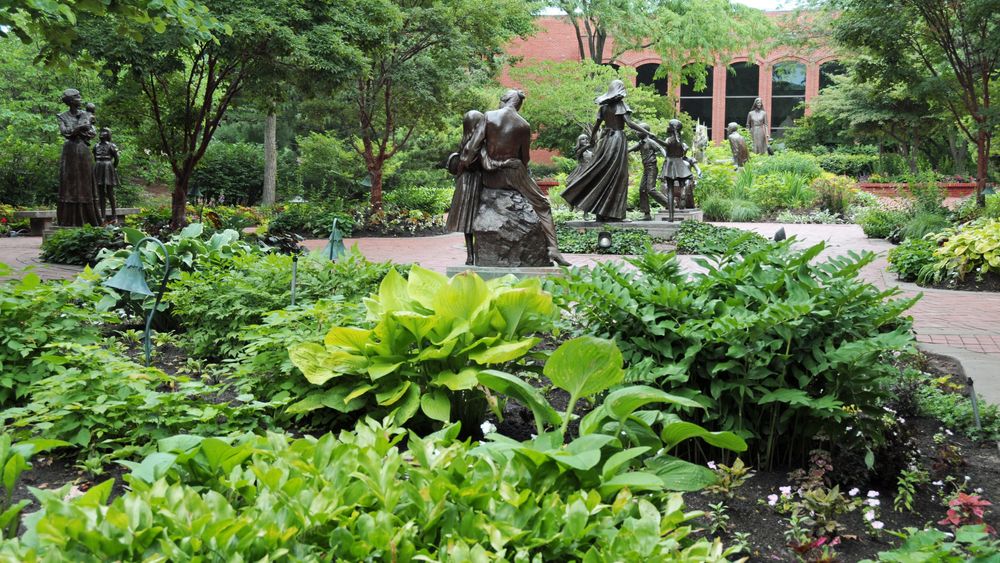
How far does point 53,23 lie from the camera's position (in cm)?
747

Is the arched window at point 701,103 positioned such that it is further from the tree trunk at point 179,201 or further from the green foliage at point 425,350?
the green foliage at point 425,350

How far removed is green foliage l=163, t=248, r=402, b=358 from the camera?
5.82 metres

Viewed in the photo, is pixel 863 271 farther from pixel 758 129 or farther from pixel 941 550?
pixel 758 129

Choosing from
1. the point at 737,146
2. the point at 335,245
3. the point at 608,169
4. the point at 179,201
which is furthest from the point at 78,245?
the point at 737,146

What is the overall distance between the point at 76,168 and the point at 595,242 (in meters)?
9.20

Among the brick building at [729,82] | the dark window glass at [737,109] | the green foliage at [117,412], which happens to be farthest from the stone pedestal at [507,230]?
the dark window glass at [737,109]

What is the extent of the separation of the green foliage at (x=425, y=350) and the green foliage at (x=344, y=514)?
1.13 m

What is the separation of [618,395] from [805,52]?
153 ft

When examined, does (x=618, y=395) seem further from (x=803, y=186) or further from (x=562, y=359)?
(x=803, y=186)

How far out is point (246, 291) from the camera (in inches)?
236

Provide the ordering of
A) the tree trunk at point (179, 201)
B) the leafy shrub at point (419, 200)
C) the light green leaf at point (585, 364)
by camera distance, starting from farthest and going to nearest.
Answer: the leafy shrub at point (419, 200) → the tree trunk at point (179, 201) → the light green leaf at point (585, 364)

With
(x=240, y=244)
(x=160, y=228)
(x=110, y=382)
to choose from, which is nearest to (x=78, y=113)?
(x=160, y=228)

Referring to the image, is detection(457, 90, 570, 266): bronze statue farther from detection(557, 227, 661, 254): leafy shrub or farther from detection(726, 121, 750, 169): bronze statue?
detection(726, 121, 750, 169): bronze statue

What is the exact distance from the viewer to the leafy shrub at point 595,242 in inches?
598
